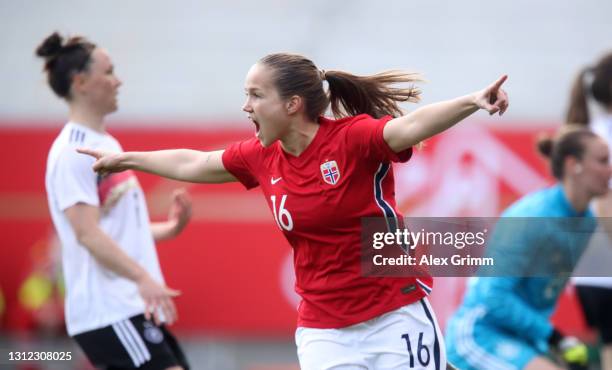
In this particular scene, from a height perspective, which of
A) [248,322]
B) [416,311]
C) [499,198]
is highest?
[416,311]

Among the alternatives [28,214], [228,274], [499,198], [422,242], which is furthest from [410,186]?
[422,242]

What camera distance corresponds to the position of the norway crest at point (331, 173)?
4348 mm

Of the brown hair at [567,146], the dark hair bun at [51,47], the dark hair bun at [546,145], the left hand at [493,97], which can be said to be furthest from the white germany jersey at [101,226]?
the dark hair bun at [546,145]

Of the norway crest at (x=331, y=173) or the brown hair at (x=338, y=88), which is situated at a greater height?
the brown hair at (x=338, y=88)

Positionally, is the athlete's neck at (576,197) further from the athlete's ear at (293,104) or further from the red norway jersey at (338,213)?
the athlete's ear at (293,104)

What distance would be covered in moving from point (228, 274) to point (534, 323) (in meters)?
6.10

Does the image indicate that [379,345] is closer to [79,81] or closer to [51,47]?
[79,81]

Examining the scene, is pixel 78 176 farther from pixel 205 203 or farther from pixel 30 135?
pixel 30 135

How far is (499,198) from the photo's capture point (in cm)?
1093

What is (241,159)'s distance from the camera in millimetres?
4680

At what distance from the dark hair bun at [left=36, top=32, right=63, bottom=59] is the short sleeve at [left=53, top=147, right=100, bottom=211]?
2.09 feet

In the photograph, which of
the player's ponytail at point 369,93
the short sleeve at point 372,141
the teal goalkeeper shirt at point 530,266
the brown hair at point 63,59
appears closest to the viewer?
the short sleeve at point 372,141

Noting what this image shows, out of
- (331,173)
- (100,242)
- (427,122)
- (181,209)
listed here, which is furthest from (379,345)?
(181,209)

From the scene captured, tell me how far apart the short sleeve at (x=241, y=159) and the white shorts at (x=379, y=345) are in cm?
80
